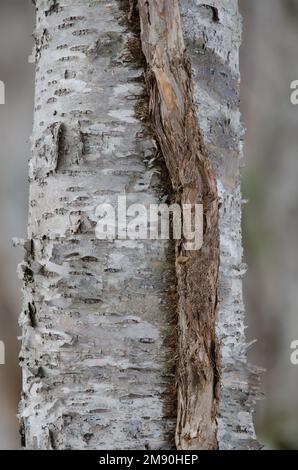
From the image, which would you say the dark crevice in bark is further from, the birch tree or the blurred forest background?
the blurred forest background

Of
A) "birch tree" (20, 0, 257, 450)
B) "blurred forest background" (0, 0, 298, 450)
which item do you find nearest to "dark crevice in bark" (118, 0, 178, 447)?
"birch tree" (20, 0, 257, 450)

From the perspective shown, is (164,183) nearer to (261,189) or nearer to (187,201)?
(187,201)

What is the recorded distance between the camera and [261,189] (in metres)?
1.99

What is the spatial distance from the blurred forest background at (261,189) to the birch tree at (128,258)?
49.6 inches

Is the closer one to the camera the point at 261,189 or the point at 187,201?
the point at 187,201

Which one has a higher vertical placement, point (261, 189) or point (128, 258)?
point (261, 189)

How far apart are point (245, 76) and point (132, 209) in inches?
57.4

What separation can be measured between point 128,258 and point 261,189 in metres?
1.42

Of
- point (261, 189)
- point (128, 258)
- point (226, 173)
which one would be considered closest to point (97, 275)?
point (128, 258)

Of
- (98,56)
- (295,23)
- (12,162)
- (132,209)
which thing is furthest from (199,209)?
(295,23)

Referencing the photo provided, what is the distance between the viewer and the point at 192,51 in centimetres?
65

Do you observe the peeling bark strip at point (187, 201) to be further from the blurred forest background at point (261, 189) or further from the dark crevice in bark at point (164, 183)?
the blurred forest background at point (261, 189)

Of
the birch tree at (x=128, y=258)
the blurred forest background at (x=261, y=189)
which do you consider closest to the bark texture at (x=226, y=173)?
the birch tree at (x=128, y=258)

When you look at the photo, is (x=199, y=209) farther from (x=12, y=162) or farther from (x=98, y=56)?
(x=12, y=162)
